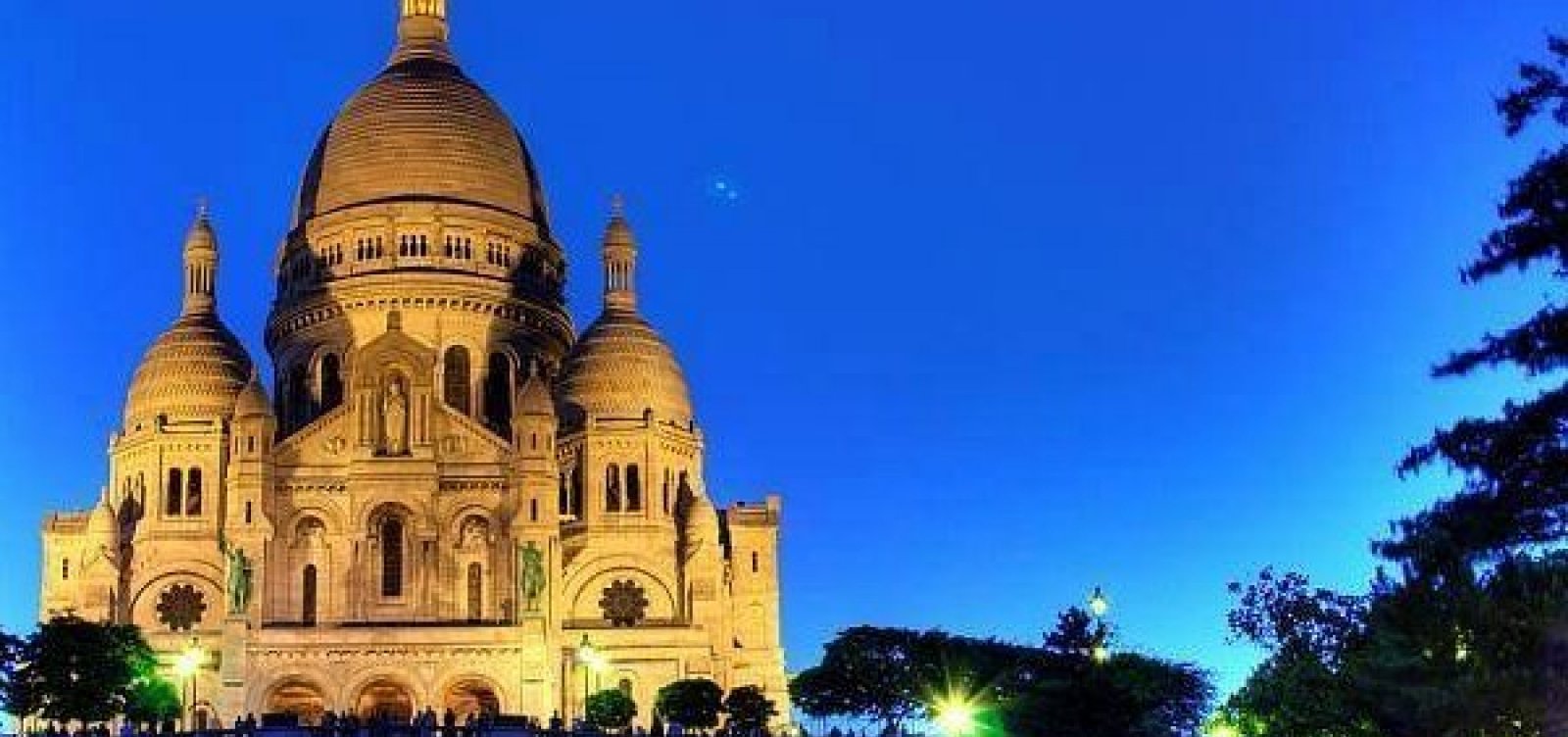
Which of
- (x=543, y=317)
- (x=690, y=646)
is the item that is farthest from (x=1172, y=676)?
(x=543, y=317)

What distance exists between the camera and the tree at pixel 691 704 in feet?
279

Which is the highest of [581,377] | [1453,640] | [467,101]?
[467,101]

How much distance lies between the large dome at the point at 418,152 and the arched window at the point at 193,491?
53.1ft

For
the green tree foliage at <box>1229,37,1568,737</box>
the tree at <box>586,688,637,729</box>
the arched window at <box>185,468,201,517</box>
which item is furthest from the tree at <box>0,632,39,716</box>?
the green tree foliage at <box>1229,37,1568,737</box>

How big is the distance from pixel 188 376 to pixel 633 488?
19.3 m

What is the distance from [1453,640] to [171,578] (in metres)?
70.1

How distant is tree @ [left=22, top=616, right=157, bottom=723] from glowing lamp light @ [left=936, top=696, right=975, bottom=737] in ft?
86.8

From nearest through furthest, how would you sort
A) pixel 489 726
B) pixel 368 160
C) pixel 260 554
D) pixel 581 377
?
pixel 489 726 → pixel 260 554 → pixel 581 377 → pixel 368 160

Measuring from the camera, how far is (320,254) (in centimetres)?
11031

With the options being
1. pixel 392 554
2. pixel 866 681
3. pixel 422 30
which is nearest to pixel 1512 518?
pixel 866 681

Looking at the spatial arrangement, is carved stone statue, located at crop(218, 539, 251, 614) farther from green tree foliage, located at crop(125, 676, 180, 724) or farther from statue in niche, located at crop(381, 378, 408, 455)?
statue in niche, located at crop(381, 378, 408, 455)

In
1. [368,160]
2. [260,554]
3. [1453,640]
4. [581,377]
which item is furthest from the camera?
[368,160]

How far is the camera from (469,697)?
91.9 meters

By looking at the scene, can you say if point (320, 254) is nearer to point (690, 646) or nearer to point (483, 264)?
point (483, 264)
